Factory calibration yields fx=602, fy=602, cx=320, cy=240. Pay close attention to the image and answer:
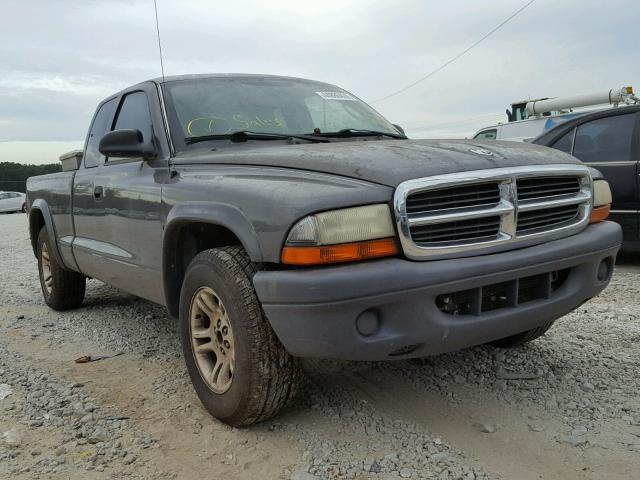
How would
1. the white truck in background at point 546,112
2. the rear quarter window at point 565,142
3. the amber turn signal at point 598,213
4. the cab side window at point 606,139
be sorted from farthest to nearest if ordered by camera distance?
the white truck in background at point 546,112, the rear quarter window at point 565,142, the cab side window at point 606,139, the amber turn signal at point 598,213

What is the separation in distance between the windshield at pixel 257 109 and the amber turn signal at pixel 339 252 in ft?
4.46

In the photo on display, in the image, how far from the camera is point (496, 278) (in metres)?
2.41

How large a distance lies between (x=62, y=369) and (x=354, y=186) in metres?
2.44

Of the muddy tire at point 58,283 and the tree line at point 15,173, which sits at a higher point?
the muddy tire at point 58,283

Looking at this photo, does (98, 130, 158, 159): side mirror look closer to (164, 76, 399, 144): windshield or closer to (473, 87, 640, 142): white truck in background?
(164, 76, 399, 144): windshield

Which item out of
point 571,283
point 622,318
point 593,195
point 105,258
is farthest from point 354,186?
point 622,318

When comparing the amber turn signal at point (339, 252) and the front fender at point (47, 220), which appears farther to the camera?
the front fender at point (47, 220)

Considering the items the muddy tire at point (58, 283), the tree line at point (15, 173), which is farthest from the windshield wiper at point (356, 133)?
the tree line at point (15, 173)

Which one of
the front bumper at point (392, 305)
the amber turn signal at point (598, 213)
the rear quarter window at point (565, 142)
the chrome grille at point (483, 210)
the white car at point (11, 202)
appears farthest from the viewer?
the white car at point (11, 202)

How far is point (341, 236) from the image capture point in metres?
2.26

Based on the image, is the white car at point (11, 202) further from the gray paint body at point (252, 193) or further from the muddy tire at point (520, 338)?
the muddy tire at point (520, 338)

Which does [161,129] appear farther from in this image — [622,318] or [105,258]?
[622,318]

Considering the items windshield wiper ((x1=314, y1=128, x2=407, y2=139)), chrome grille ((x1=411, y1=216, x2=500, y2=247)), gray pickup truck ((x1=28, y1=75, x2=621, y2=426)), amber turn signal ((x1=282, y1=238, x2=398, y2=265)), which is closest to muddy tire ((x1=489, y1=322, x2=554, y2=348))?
gray pickup truck ((x1=28, y1=75, x2=621, y2=426))

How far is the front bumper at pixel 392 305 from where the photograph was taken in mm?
2209
